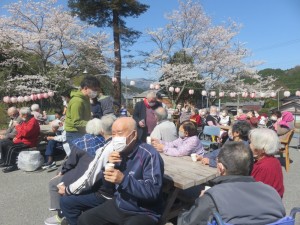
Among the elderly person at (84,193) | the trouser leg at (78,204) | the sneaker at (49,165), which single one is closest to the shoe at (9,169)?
the sneaker at (49,165)

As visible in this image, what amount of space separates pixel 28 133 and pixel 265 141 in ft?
14.8

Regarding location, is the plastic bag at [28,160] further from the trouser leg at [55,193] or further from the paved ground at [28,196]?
the trouser leg at [55,193]

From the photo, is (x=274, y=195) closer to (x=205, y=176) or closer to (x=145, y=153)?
(x=145, y=153)

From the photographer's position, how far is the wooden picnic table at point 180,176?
269 cm

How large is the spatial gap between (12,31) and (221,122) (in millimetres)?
12355

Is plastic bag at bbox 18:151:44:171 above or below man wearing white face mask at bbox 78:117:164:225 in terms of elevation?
below

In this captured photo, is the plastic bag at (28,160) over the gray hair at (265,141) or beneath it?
beneath

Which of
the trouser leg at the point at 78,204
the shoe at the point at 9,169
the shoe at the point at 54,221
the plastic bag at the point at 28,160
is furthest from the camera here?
the shoe at the point at 9,169

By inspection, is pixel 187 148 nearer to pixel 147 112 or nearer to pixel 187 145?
pixel 187 145

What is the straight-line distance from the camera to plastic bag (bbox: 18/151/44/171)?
541 centimetres

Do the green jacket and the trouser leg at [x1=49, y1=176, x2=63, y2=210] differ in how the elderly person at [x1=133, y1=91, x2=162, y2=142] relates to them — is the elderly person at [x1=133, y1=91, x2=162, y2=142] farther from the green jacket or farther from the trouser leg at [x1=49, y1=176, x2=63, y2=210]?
the trouser leg at [x1=49, y1=176, x2=63, y2=210]

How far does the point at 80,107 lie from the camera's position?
3969 millimetres

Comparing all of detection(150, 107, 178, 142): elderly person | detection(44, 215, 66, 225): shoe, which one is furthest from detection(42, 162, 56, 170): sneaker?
detection(44, 215, 66, 225): shoe

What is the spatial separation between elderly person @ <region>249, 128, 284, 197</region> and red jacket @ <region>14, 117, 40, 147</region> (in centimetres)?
425
